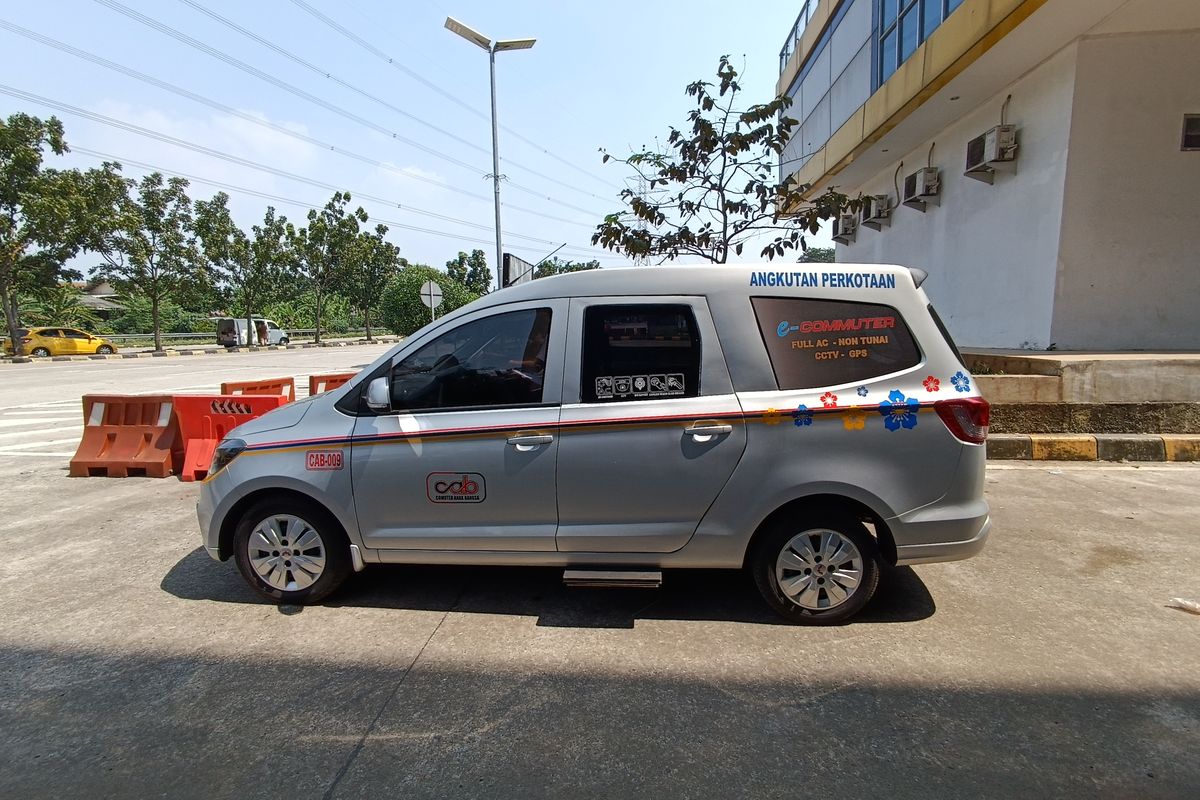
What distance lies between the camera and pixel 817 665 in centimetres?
306

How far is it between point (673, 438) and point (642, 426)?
18 centimetres

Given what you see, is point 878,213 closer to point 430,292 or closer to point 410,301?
point 430,292

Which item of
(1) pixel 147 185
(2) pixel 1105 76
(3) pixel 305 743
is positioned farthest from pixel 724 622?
(1) pixel 147 185

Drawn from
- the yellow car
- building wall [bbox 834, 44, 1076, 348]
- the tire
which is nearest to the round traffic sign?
building wall [bbox 834, 44, 1076, 348]

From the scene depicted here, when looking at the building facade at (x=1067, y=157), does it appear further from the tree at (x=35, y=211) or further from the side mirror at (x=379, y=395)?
the tree at (x=35, y=211)

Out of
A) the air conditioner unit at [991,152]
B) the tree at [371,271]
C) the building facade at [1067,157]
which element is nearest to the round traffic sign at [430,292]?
the building facade at [1067,157]

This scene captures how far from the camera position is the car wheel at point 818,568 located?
132 inches

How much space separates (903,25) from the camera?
11477 millimetres

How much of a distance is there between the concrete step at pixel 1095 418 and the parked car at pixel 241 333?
43.7m

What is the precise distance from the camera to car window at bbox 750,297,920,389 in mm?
3326

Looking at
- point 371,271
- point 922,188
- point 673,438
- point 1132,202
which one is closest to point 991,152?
point 1132,202

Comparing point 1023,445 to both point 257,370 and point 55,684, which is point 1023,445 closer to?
point 55,684

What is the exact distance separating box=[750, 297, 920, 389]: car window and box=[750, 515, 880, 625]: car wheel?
792 mm

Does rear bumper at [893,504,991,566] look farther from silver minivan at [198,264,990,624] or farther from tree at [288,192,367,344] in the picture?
tree at [288,192,367,344]
